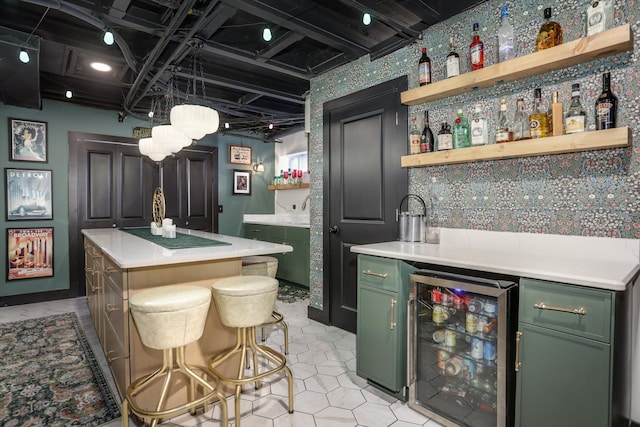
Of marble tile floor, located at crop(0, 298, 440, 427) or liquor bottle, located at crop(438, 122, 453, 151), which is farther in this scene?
liquor bottle, located at crop(438, 122, 453, 151)

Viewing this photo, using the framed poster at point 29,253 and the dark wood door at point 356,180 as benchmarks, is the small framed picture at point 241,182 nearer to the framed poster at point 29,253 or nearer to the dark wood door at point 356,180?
the framed poster at point 29,253

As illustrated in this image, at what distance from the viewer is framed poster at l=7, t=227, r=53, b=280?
4195 mm

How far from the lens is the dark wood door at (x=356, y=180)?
2795mm

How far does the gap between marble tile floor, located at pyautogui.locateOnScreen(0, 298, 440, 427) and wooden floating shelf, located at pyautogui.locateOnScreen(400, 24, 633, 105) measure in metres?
2.05

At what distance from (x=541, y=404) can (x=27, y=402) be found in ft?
9.39

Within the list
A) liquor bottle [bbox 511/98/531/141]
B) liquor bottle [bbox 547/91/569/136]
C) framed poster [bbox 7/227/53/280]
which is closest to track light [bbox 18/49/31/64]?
framed poster [bbox 7/227/53/280]

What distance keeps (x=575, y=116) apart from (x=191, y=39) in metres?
2.66

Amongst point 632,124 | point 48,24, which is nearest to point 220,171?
point 48,24

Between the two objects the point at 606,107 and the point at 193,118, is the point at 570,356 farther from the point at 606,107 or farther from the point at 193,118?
the point at 193,118

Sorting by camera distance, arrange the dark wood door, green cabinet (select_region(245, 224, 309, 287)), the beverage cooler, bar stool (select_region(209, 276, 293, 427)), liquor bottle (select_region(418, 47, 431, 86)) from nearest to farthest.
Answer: the beverage cooler
bar stool (select_region(209, 276, 293, 427))
liquor bottle (select_region(418, 47, 431, 86))
the dark wood door
green cabinet (select_region(245, 224, 309, 287))

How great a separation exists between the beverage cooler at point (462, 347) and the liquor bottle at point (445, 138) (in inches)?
37.1

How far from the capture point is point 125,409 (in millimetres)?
1705

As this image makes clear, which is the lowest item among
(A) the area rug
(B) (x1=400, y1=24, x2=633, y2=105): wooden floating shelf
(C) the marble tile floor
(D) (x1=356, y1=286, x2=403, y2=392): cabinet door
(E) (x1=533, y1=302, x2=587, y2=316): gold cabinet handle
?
(A) the area rug

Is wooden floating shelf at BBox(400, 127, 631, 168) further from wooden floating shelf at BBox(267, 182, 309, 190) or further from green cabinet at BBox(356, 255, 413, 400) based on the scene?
wooden floating shelf at BBox(267, 182, 309, 190)
